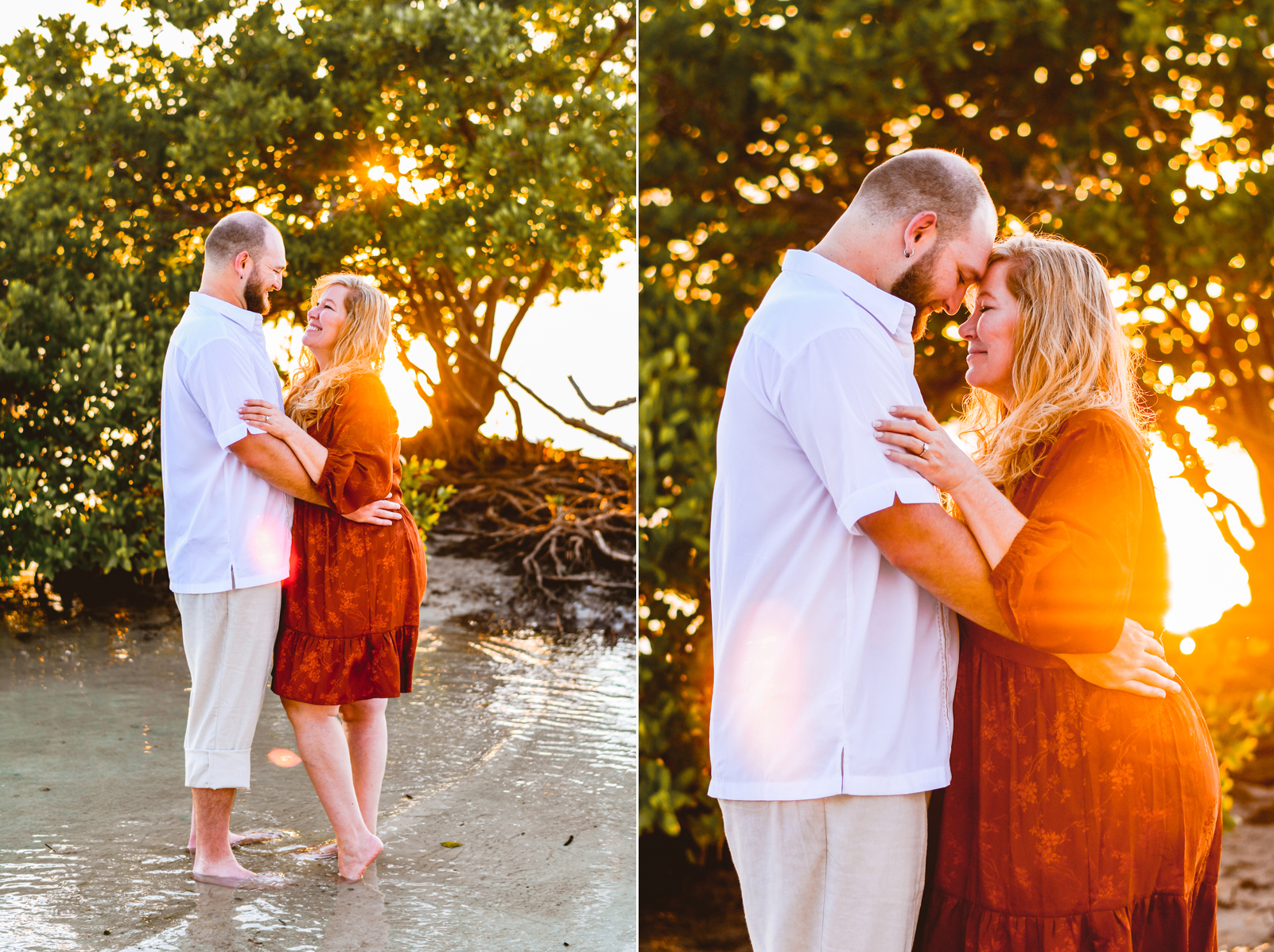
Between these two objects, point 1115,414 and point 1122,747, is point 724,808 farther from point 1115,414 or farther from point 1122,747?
point 1115,414

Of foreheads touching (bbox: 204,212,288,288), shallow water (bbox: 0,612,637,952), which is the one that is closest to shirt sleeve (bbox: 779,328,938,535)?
shallow water (bbox: 0,612,637,952)

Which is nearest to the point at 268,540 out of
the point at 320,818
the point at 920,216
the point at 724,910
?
the point at 320,818

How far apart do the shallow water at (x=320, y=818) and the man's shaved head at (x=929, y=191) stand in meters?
2.24

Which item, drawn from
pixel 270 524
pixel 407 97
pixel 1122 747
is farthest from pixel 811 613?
pixel 407 97

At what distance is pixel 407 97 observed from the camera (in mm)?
7359

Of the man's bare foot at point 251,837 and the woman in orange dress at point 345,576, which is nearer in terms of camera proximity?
the woman in orange dress at point 345,576

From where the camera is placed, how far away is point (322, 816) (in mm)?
4141

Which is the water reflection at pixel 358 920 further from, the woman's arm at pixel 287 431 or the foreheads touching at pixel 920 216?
the foreheads touching at pixel 920 216

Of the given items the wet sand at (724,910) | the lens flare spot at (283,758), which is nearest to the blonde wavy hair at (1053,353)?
the wet sand at (724,910)

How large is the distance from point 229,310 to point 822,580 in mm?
2450

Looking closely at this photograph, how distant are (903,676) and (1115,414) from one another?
0.56 metres

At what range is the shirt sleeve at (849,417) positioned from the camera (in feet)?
5.32

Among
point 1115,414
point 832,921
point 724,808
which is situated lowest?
point 832,921

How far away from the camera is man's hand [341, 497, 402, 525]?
350 cm
